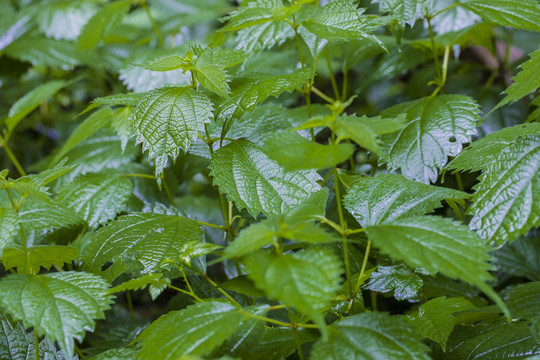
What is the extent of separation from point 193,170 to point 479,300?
76 centimetres

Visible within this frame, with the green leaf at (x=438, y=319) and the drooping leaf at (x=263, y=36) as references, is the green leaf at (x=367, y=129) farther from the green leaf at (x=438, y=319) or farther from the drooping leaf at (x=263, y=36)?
the drooping leaf at (x=263, y=36)

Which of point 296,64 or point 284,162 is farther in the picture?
point 296,64

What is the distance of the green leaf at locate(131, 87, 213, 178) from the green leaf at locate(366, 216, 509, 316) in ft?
1.17

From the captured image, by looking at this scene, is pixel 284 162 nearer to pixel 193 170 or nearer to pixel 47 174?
pixel 47 174

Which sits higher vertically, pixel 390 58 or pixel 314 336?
pixel 390 58

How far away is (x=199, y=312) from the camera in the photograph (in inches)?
26.9

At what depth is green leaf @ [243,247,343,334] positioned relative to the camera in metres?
0.56

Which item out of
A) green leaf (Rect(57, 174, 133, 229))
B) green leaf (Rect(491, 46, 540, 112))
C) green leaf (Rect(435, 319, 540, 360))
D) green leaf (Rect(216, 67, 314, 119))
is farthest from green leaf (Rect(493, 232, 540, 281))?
green leaf (Rect(57, 174, 133, 229))

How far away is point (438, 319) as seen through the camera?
787 millimetres

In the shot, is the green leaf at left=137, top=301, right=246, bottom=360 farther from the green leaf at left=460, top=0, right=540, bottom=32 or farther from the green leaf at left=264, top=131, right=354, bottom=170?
the green leaf at left=460, top=0, right=540, bottom=32

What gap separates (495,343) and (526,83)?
0.48m

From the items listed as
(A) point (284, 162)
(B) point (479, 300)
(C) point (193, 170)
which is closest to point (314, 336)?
(A) point (284, 162)

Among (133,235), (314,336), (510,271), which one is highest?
(133,235)

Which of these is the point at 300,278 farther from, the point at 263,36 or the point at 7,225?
the point at 263,36
